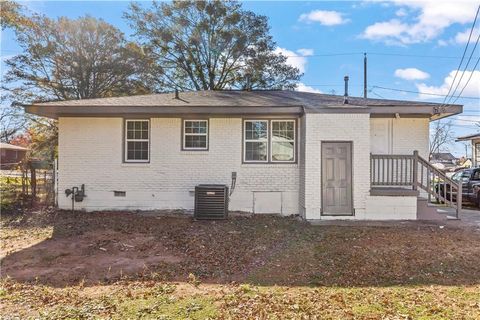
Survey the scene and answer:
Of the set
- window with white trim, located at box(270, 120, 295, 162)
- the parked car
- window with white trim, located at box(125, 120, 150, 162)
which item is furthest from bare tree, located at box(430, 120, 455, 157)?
window with white trim, located at box(125, 120, 150, 162)

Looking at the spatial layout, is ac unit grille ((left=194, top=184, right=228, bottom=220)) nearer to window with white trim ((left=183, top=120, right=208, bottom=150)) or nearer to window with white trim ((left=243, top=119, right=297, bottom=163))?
window with white trim ((left=243, top=119, right=297, bottom=163))

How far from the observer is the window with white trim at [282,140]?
31.6ft

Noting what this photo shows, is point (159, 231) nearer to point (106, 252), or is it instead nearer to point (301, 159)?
point (106, 252)

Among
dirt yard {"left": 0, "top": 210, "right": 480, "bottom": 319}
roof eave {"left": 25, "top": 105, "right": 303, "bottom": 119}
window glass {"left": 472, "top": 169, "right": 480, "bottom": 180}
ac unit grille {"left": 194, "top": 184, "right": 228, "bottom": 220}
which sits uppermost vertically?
roof eave {"left": 25, "top": 105, "right": 303, "bottom": 119}

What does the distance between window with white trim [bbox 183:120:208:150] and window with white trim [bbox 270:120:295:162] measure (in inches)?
78.5

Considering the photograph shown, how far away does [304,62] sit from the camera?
26.0m

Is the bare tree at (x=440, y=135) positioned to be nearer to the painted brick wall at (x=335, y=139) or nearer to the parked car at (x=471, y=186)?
the parked car at (x=471, y=186)

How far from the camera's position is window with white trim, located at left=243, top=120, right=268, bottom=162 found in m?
9.64

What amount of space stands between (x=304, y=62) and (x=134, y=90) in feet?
43.0

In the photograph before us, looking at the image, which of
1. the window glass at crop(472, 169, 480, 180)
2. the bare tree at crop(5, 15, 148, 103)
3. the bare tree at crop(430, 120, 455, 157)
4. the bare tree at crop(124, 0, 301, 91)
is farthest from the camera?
the bare tree at crop(430, 120, 455, 157)

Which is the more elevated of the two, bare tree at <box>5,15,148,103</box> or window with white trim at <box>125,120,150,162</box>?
bare tree at <box>5,15,148,103</box>

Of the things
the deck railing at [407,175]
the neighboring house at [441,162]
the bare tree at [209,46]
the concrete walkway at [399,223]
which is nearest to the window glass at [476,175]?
the deck railing at [407,175]

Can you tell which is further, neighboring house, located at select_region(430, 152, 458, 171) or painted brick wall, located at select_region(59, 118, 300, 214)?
neighboring house, located at select_region(430, 152, 458, 171)

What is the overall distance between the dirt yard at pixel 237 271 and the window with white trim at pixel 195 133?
2538 millimetres
